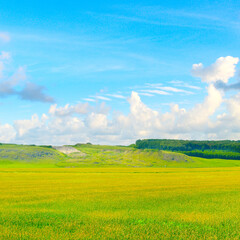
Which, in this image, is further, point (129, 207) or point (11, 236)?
point (129, 207)

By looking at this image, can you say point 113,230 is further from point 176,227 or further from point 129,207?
point 129,207

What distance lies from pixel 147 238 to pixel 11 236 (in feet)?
27.5

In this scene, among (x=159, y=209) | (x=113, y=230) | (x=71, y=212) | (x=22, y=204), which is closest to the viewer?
(x=113, y=230)

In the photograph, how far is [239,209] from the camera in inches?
1141

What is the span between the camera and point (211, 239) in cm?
1838

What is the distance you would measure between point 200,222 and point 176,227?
291 centimetres

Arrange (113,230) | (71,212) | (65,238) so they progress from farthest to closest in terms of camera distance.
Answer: (71,212), (113,230), (65,238)

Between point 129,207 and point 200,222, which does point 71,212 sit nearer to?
point 129,207

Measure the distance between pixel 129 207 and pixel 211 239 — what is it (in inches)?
501

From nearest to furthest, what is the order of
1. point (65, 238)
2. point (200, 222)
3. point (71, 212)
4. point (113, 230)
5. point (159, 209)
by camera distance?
point (65, 238)
point (113, 230)
point (200, 222)
point (71, 212)
point (159, 209)

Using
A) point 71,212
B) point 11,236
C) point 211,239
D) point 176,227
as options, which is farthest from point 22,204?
point 211,239

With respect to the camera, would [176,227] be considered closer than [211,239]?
No

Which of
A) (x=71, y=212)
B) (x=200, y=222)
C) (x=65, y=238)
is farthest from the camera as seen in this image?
(x=71, y=212)

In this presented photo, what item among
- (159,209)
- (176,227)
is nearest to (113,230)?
(176,227)
